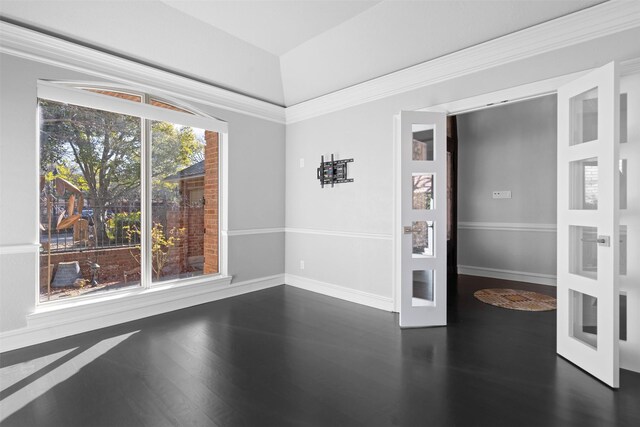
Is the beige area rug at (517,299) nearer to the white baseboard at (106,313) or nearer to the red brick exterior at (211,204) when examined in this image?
the white baseboard at (106,313)

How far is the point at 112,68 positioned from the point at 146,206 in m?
1.45

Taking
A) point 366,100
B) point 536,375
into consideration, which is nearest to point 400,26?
point 366,100

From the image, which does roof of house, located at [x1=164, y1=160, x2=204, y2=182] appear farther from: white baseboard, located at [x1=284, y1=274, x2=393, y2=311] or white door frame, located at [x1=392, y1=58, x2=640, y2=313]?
white door frame, located at [x1=392, y1=58, x2=640, y2=313]

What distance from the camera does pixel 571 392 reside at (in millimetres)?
2129

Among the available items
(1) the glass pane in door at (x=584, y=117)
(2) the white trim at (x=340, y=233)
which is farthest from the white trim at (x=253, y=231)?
(1) the glass pane in door at (x=584, y=117)

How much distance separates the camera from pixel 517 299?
4211mm

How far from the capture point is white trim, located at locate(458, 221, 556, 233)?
16.6ft

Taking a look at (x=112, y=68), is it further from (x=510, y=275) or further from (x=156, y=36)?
(x=510, y=275)

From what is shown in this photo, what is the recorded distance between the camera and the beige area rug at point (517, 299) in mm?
3909

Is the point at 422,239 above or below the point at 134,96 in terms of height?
below

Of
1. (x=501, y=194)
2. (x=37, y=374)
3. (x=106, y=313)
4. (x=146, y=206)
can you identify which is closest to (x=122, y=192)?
(x=146, y=206)

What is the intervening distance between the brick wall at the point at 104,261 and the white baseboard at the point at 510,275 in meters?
5.14

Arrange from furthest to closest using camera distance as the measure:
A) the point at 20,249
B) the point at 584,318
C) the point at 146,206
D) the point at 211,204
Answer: the point at 211,204, the point at 146,206, the point at 20,249, the point at 584,318

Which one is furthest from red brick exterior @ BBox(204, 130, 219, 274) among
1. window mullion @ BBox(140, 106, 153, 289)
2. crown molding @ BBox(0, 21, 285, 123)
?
window mullion @ BBox(140, 106, 153, 289)
